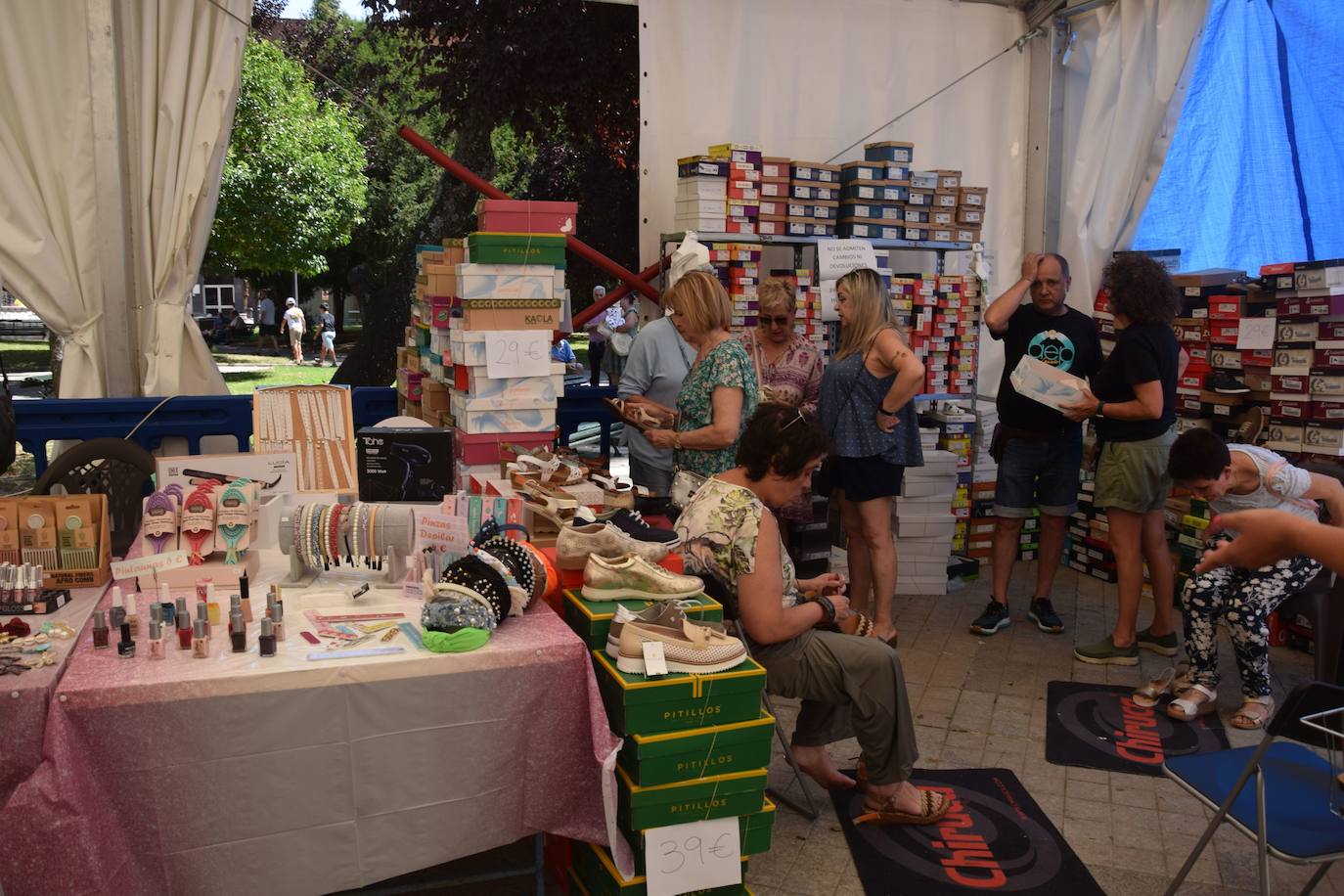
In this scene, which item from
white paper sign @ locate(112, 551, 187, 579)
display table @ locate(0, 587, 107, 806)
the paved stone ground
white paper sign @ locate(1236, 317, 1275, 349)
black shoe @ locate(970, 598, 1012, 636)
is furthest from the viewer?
black shoe @ locate(970, 598, 1012, 636)

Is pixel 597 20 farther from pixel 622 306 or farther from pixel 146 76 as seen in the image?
pixel 146 76

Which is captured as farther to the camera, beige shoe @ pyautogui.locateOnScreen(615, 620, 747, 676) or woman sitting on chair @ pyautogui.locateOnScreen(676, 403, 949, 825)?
woman sitting on chair @ pyautogui.locateOnScreen(676, 403, 949, 825)

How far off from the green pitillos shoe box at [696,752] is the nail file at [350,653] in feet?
1.92

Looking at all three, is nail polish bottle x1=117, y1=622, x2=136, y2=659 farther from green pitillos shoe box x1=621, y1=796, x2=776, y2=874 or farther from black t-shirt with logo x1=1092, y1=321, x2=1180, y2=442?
black t-shirt with logo x1=1092, y1=321, x2=1180, y2=442

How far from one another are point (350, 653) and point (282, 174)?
47.9ft

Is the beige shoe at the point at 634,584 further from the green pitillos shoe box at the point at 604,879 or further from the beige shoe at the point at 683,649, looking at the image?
the green pitillos shoe box at the point at 604,879

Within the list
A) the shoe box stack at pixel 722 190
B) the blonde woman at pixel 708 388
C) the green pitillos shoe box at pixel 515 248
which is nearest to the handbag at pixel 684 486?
the blonde woman at pixel 708 388

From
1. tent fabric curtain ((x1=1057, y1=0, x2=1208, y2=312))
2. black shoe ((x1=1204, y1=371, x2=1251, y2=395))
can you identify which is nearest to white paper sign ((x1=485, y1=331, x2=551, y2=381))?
black shoe ((x1=1204, y1=371, x2=1251, y2=395))

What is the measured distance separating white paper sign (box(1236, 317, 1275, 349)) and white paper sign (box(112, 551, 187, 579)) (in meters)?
4.63

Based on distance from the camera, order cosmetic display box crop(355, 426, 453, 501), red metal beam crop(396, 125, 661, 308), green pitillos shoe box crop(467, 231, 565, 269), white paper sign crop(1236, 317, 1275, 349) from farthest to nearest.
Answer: red metal beam crop(396, 125, 661, 308), white paper sign crop(1236, 317, 1275, 349), green pitillos shoe box crop(467, 231, 565, 269), cosmetic display box crop(355, 426, 453, 501)

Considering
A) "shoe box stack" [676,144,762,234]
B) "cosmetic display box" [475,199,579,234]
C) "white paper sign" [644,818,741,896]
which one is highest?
"shoe box stack" [676,144,762,234]

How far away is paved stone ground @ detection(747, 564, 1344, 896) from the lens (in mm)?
3162

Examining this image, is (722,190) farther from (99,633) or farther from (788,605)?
(99,633)

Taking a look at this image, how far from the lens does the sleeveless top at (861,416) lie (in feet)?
15.0
